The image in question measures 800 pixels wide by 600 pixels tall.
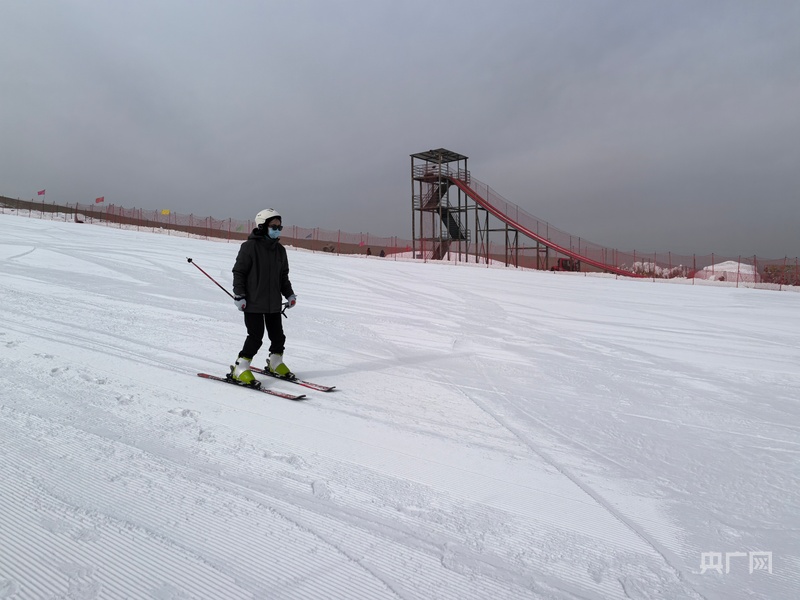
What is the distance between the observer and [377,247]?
40.5 m

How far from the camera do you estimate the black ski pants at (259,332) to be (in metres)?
5.66

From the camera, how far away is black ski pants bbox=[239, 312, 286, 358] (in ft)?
18.6

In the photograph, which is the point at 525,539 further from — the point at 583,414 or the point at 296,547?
the point at 583,414

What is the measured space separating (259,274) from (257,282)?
9cm

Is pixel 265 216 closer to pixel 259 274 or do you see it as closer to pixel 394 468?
pixel 259 274

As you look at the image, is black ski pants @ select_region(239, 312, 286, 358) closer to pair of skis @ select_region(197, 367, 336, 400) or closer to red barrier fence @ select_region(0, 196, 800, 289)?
pair of skis @ select_region(197, 367, 336, 400)

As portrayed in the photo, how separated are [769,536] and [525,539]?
1450mm

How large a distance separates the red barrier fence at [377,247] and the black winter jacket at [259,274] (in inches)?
1091

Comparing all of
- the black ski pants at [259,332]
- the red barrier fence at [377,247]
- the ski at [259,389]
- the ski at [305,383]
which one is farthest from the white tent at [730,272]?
the ski at [259,389]

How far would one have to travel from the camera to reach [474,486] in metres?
3.37

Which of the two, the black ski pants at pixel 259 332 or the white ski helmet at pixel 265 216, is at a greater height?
the white ski helmet at pixel 265 216

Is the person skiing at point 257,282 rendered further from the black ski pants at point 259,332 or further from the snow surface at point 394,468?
the snow surface at point 394,468

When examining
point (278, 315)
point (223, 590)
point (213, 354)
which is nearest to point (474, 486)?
point (223, 590)

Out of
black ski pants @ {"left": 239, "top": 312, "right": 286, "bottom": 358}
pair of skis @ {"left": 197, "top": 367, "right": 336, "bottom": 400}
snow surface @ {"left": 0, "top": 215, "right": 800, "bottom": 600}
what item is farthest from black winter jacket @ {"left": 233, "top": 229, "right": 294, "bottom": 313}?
snow surface @ {"left": 0, "top": 215, "right": 800, "bottom": 600}
